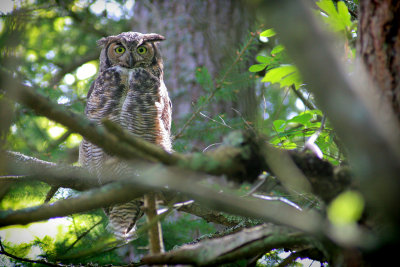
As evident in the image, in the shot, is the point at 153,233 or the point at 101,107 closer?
the point at 153,233

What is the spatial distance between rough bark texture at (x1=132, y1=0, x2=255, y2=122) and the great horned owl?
99 cm

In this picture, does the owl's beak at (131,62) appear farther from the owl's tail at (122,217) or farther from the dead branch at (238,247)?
the dead branch at (238,247)

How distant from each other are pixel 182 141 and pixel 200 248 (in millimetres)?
2036

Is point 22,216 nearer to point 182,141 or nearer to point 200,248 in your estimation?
point 200,248

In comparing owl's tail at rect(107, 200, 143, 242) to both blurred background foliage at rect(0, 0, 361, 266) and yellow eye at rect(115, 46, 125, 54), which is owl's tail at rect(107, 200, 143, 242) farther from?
yellow eye at rect(115, 46, 125, 54)

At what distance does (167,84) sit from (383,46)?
3.35 metres

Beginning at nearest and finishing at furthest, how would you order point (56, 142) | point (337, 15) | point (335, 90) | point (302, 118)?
1. point (335, 90)
2. point (337, 15)
3. point (302, 118)
4. point (56, 142)

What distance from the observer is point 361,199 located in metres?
0.88

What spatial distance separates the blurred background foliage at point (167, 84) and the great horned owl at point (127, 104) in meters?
0.20

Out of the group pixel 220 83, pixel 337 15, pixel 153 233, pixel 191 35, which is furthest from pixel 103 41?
pixel 153 233

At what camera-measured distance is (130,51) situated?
2.93 metres

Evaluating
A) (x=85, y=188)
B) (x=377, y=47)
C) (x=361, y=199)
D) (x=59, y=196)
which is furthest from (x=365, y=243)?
(x=59, y=196)

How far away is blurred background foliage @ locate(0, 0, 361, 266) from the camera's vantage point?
8.20 ft

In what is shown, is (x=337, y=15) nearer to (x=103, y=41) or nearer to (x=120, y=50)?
(x=120, y=50)
